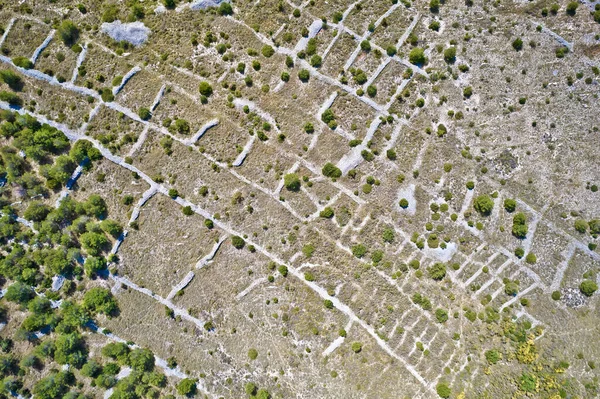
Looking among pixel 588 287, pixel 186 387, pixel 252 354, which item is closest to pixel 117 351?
pixel 186 387

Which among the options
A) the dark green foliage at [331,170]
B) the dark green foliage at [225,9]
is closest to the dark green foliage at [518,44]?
the dark green foliage at [331,170]

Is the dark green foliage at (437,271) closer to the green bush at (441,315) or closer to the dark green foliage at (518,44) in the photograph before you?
the green bush at (441,315)

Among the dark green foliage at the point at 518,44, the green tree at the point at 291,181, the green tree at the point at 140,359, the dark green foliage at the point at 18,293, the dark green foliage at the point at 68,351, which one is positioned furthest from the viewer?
the dark green foliage at the point at 518,44

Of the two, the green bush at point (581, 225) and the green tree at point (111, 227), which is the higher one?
the green bush at point (581, 225)

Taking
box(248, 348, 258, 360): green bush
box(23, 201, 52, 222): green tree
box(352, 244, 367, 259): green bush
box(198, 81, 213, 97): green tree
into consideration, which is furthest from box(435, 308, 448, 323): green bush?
box(23, 201, 52, 222): green tree

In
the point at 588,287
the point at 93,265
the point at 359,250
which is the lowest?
the point at 93,265

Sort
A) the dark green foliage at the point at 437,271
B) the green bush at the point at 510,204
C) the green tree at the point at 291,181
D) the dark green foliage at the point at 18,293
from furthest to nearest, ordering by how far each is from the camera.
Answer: the green bush at the point at 510,204, the dark green foliage at the point at 437,271, the green tree at the point at 291,181, the dark green foliage at the point at 18,293

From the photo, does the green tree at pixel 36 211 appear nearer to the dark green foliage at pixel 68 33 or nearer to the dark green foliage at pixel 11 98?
the dark green foliage at pixel 11 98

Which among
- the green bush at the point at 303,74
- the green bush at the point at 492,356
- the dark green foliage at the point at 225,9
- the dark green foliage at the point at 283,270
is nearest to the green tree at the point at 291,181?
the dark green foliage at the point at 283,270

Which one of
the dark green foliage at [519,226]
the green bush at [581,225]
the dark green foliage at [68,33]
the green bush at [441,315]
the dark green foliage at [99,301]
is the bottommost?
the dark green foliage at [99,301]

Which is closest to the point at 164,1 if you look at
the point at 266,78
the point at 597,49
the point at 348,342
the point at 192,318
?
the point at 266,78

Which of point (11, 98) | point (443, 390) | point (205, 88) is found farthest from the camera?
point (11, 98)

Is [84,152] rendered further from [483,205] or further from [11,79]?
[483,205]

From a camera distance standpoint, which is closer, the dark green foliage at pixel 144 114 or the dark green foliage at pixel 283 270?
the dark green foliage at pixel 283 270
